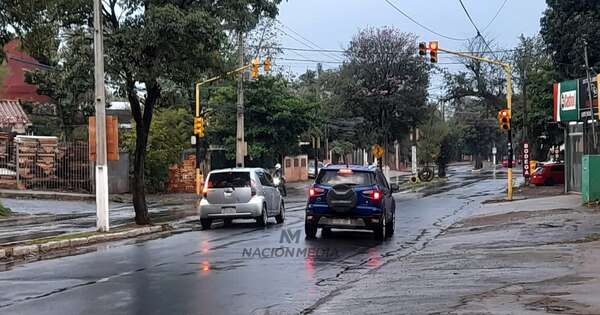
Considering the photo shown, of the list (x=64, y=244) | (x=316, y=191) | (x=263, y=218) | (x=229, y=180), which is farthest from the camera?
(x=263, y=218)

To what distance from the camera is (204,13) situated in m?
18.6

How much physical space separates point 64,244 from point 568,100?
2187 centimetres

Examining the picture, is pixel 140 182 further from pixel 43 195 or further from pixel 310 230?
pixel 43 195

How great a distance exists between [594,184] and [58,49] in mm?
17245

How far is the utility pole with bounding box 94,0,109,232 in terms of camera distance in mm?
18156

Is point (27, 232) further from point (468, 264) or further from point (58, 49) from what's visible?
point (468, 264)

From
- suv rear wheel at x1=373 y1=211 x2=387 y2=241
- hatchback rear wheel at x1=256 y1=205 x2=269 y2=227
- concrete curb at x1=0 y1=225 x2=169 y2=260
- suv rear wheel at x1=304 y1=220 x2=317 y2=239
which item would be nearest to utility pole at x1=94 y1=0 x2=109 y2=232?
concrete curb at x1=0 y1=225 x2=169 y2=260

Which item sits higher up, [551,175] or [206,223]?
[551,175]

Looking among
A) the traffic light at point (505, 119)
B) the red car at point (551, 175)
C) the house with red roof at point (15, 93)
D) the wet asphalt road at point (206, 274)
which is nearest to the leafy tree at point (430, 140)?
the red car at point (551, 175)

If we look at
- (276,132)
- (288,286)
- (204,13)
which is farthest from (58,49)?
(276,132)

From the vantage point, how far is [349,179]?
1708cm

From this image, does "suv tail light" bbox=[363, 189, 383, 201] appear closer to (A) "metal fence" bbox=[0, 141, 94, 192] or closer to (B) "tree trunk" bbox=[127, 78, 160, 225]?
(B) "tree trunk" bbox=[127, 78, 160, 225]

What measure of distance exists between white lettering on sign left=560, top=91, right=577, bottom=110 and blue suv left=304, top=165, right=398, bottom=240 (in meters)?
15.5

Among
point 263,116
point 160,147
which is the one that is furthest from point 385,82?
point 160,147
